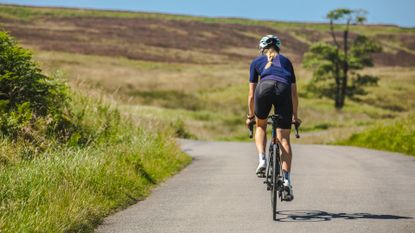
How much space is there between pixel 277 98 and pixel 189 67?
7511cm

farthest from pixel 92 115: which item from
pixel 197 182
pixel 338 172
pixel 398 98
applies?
pixel 398 98

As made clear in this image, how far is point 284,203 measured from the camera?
405 inches

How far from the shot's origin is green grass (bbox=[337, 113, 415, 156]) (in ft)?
71.5

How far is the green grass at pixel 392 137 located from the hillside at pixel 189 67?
5.92m

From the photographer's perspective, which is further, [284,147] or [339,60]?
[339,60]

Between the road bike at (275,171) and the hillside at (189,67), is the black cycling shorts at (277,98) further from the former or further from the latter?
the hillside at (189,67)

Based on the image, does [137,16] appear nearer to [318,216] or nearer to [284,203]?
[284,203]

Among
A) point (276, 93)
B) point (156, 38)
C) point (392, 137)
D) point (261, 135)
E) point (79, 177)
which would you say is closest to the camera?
point (276, 93)

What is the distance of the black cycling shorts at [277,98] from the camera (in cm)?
876

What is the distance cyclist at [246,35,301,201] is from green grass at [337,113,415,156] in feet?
40.6

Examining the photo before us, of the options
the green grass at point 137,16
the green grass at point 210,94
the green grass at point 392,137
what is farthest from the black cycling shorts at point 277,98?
the green grass at point 137,16

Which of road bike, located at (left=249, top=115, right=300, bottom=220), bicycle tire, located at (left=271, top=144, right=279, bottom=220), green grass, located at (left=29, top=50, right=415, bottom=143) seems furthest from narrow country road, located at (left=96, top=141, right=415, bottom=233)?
green grass, located at (left=29, top=50, right=415, bottom=143)

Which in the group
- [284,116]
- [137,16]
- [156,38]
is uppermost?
[137,16]

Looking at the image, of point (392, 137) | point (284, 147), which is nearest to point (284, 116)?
point (284, 147)
